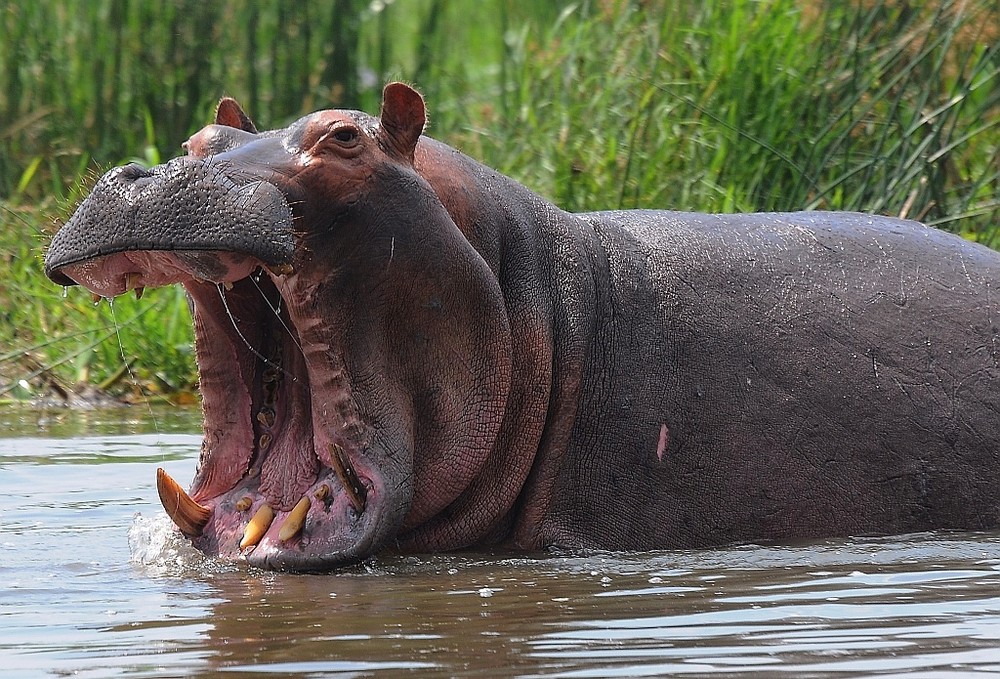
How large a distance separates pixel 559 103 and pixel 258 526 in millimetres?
4154

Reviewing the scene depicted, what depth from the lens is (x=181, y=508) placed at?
3750 mm

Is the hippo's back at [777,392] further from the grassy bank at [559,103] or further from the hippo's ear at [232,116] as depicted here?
the grassy bank at [559,103]

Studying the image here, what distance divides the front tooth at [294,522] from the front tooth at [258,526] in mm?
62

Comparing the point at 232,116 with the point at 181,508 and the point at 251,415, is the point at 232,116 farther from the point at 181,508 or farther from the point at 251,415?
the point at 181,508

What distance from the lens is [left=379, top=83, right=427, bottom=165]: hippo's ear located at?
376 cm

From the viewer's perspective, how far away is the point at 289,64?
869 cm

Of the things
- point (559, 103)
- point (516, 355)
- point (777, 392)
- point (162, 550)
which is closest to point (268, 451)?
Answer: point (162, 550)

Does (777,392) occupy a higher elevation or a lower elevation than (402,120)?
lower

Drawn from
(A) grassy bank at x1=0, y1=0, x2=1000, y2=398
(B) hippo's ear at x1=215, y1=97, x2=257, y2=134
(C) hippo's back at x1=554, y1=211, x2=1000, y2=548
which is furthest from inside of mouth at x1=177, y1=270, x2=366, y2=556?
(A) grassy bank at x1=0, y1=0, x2=1000, y2=398

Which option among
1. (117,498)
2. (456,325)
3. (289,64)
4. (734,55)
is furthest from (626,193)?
(456,325)

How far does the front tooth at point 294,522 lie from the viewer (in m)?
3.67

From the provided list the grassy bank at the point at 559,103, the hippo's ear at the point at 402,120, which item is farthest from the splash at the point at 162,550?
the grassy bank at the point at 559,103

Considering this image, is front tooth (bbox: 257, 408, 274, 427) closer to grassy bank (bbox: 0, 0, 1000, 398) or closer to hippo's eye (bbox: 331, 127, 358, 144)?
hippo's eye (bbox: 331, 127, 358, 144)

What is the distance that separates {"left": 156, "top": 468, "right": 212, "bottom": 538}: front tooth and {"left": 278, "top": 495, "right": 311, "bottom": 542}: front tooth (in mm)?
204
